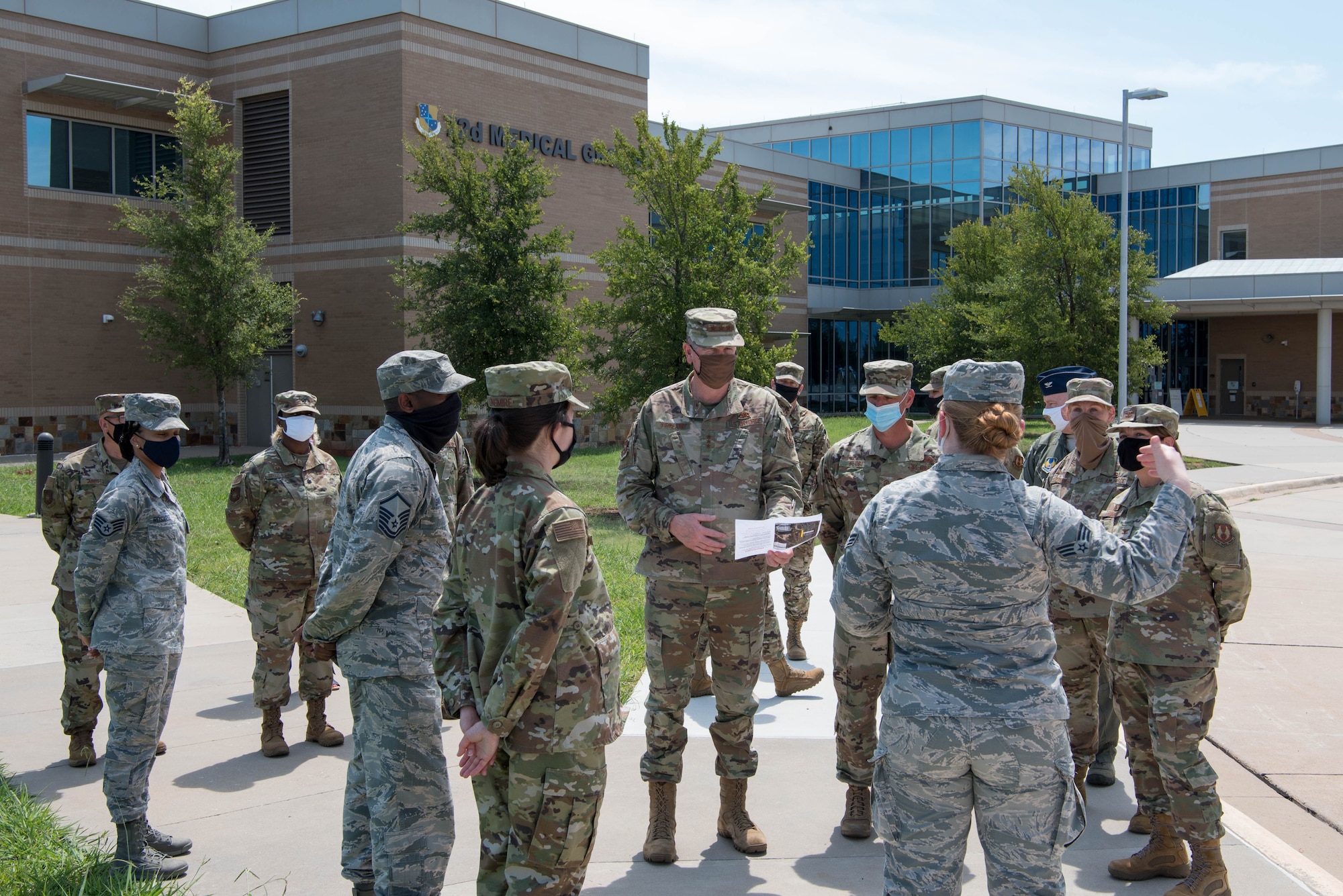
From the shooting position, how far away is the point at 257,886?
14.5ft

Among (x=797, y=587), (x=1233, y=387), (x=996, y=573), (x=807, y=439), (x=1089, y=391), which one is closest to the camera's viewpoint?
(x=996, y=573)

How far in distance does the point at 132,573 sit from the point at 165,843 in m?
1.23

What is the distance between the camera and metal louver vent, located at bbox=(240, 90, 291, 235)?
93.6 ft

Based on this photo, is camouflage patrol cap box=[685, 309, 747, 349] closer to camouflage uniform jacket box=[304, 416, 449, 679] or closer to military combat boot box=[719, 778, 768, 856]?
camouflage uniform jacket box=[304, 416, 449, 679]

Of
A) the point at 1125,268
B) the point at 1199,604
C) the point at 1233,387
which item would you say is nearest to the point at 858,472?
the point at 1199,604

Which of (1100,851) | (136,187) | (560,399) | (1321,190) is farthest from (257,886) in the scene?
(1321,190)

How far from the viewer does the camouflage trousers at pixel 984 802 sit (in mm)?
3143

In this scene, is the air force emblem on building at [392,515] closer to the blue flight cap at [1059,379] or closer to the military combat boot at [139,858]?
the military combat boot at [139,858]

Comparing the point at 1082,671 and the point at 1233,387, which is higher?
the point at 1233,387

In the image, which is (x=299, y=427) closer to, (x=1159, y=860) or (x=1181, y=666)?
(x=1181, y=666)

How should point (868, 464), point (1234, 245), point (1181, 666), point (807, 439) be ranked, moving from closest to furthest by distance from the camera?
point (1181, 666) < point (868, 464) < point (807, 439) < point (1234, 245)

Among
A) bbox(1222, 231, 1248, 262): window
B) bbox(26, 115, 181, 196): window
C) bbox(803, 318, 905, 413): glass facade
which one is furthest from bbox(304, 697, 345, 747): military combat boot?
bbox(1222, 231, 1248, 262): window

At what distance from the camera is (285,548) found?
6.40m

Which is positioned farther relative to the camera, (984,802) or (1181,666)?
(1181,666)
